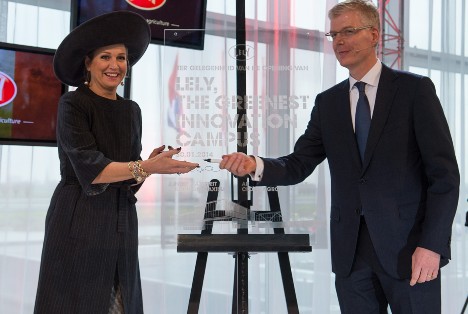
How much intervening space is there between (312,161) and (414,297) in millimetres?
631

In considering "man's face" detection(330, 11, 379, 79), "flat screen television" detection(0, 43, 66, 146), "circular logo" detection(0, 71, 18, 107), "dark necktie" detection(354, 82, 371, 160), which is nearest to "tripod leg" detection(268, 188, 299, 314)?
"dark necktie" detection(354, 82, 371, 160)

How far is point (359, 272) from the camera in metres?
2.01

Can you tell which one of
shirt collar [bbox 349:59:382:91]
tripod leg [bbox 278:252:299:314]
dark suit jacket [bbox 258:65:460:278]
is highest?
shirt collar [bbox 349:59:382:91]

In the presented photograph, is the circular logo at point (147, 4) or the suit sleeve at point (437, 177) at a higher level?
the circular logo at point (147, 4)

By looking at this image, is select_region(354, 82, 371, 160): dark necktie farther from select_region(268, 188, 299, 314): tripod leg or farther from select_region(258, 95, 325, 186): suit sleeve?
select_region(268, 188, 299, 314): tripod leg

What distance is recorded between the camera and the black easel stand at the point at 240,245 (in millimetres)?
2307

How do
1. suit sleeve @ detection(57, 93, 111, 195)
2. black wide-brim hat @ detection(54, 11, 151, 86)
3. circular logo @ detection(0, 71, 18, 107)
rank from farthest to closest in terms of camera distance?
circular logo @ detection(0, 71, 18, 107) → black wide-brim hat @ detection(54, 11, 151, 86) → suit sleeve @ detection(57, 93, 111, 195)

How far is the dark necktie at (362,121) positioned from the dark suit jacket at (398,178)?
0.09 feet

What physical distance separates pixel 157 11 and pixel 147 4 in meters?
0.07

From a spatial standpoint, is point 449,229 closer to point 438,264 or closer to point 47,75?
point 438,264

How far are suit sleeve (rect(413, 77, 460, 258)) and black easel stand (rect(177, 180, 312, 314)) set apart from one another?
57 cm

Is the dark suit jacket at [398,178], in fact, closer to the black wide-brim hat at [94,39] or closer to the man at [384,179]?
the man at [384,179]

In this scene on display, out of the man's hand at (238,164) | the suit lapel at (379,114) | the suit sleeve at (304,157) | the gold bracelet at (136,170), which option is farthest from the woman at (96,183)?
the suit lapel at (379,114)

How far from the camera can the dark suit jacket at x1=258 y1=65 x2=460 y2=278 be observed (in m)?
1.87
